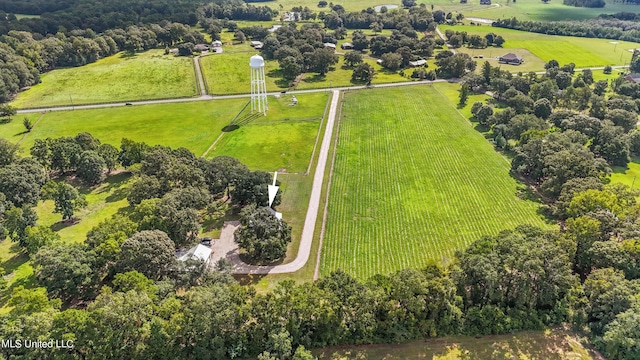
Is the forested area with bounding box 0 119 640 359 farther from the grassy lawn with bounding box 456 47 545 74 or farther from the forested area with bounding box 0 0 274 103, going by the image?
the grassy lawn with bounding box 456 47 545 74

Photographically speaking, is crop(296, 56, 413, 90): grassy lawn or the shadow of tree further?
the shadow of tree

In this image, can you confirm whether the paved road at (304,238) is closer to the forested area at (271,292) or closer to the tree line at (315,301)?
the forested area at (271,292)

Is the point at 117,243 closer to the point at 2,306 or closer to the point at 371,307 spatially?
the point at 2,306

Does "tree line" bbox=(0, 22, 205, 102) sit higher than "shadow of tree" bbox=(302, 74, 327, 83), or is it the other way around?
"tree line" bbox=(0, 22, 205, 102)

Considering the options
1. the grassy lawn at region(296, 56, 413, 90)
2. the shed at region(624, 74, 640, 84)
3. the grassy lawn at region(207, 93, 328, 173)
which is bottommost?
the grassy lawn at region(207, 93, 328, 173)

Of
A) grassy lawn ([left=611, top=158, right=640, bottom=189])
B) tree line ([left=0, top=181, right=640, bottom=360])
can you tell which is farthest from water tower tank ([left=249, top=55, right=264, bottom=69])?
grassy lawn ([left=611, top=158, right=640, bottom=189])

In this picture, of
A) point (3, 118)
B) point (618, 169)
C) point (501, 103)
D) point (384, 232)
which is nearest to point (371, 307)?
point (384, 232)

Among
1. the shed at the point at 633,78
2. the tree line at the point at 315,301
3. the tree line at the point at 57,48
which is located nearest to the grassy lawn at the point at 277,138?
the tree line at the point at 315,301

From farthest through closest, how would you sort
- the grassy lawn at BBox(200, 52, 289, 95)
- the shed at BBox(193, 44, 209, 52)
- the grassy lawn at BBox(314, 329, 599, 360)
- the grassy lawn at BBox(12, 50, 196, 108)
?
1. the shed at BBox(193, 44, 209, 52)
2. the grassy lawn at BBox(200, 52, 289, 95)
3. the grassy lawn at BBox(12, 50, 196, 108)
4. the grassy lawn at BBox(314, 329, 599, 360)
